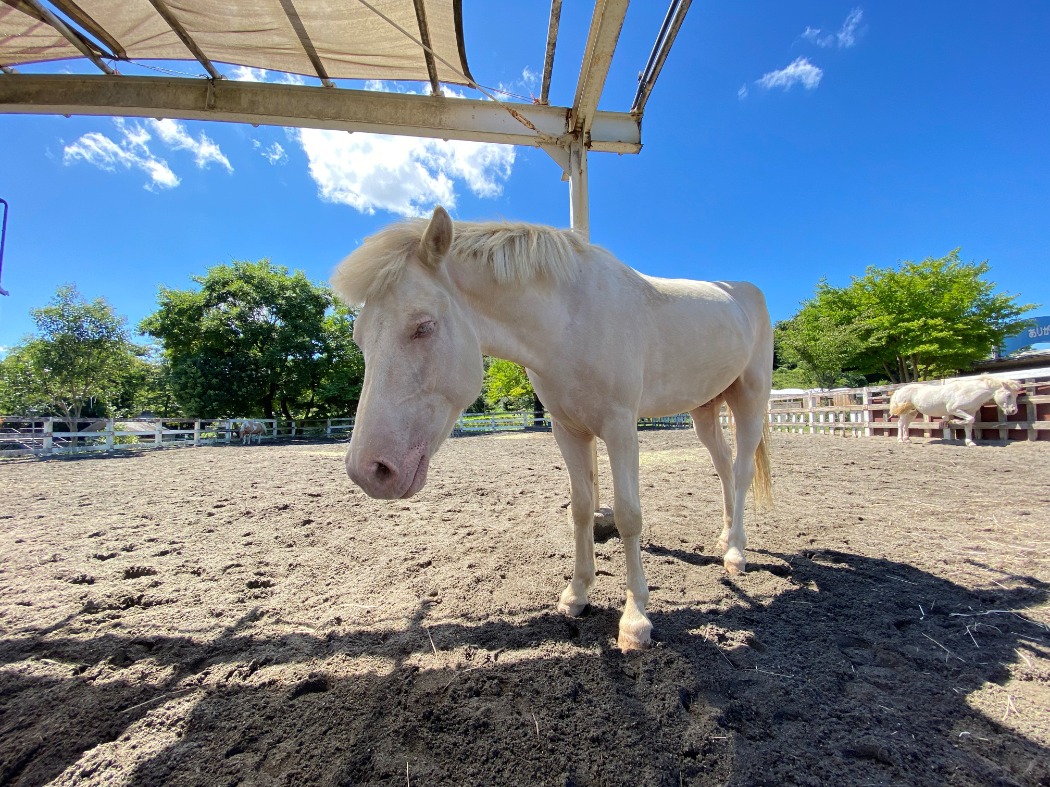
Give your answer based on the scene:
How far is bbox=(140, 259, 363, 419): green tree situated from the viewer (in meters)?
23.5

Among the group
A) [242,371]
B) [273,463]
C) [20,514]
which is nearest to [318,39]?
[20,514]

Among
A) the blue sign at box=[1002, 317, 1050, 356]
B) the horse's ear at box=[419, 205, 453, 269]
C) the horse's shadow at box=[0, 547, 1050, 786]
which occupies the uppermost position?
the blue sign at box=[1002, 317, 1050, 356]

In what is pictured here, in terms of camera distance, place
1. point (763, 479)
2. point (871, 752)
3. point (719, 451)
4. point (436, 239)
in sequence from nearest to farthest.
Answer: point (871, 752)
point (436, 239)
point (719, 451)
point (763, 479)

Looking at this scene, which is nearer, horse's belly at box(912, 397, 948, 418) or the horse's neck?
the horse's neck

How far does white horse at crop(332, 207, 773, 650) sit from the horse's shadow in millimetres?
361

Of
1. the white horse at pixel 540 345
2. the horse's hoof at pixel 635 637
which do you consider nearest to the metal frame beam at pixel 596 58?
the white horse at pixel 540 345

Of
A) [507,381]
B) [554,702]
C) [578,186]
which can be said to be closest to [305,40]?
[578,186]

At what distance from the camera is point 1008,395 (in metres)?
8.25

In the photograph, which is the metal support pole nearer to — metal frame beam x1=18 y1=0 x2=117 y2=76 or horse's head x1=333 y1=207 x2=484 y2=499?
horse's head x1=333 y1=207 x2=484 y2=499

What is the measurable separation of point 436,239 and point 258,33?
311 centimetres

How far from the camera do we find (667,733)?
1.30 m

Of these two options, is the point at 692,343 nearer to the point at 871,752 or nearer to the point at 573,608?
the point at 573,608

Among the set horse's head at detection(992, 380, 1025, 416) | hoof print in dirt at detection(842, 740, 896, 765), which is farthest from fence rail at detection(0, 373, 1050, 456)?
hoof print in dirt at detection(842, 740, 896, 765)

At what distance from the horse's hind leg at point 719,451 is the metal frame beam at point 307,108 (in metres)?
2.60
